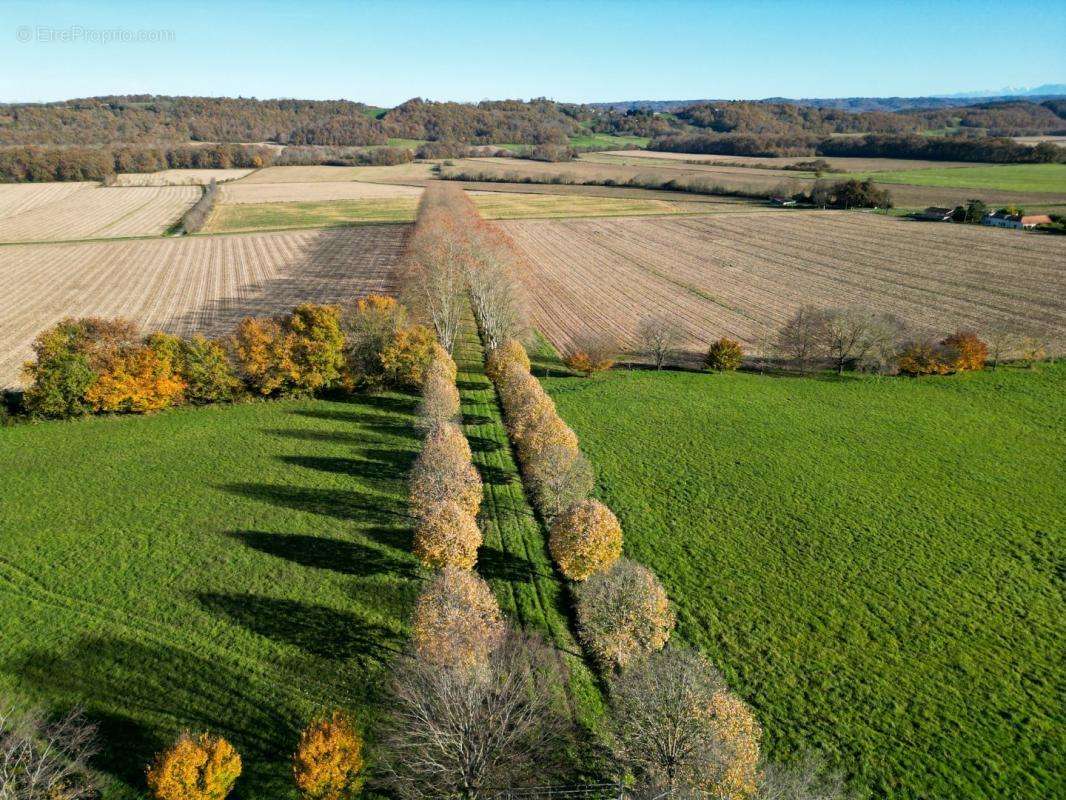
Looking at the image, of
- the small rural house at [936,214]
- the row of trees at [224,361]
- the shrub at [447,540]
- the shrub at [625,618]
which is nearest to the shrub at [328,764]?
the shrub at [447,540]

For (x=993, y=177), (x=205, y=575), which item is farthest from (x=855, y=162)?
(x=205, y=575)

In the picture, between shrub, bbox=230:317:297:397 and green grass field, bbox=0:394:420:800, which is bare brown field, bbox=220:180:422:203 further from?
green grass field, bbox=0:394:420:800

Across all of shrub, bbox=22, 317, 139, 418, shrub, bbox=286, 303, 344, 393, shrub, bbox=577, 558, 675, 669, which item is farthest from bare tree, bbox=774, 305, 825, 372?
shrub, bbox=22, 317, 139, 418

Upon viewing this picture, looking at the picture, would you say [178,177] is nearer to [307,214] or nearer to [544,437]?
[307,214]

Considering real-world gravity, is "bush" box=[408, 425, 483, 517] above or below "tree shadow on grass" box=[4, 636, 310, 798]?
above

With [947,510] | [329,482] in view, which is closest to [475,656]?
[329,482]

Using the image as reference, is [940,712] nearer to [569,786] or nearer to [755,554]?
[755,554]

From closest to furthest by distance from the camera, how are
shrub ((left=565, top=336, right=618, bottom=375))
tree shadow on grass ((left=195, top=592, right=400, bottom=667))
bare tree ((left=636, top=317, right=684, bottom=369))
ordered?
tree shadow on grass ((left=195, top=592, right=400, bottom=667)) < shrub ((left=565, top=336, right=618, bottom=375)) < bare tree ((left=636, top=317, right=684, bottom=369))
